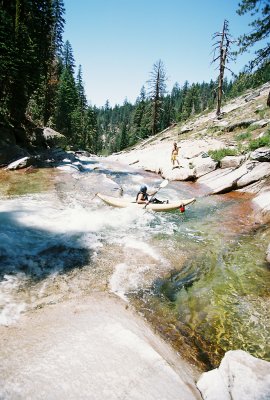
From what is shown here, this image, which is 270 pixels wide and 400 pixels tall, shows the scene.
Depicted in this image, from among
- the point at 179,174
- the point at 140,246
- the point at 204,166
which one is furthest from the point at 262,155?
the point at 140,246

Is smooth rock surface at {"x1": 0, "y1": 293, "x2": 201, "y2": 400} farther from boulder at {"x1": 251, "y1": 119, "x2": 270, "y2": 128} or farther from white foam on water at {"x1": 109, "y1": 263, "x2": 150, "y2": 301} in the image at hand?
boulder at {"x1": 251, "y1": 119, "x2": 270, "y2": 128}

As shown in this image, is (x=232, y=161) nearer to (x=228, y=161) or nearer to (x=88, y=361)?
(x=228, y=161)

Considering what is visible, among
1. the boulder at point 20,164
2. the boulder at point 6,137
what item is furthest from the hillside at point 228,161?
the boulder at point 6,137

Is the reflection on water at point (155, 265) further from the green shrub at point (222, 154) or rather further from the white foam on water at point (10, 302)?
the green shrub at point (222, 154)

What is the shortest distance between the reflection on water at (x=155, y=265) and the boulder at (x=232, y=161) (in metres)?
4.78

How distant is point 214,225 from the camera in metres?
11.3

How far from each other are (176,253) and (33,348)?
5212 millimetres

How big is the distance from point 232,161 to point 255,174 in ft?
9.07

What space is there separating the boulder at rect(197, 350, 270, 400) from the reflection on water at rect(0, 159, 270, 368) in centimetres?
76

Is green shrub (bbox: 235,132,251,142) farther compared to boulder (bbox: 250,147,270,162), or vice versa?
green shrub (bbox: 235,132,251,142)

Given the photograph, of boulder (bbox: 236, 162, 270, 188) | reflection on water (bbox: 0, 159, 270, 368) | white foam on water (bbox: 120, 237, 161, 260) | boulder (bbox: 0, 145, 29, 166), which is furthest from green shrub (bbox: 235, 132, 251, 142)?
white foam on water (bbox: 120, 237, 161, 260)

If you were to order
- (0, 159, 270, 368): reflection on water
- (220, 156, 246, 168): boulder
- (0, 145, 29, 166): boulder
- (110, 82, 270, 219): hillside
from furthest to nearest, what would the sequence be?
(0, 145, 29, 166): boulder
(220, 156, 246, 168): boulder
(110, 82, 270, 219): hillside
(0, 159, 270, 368): reflection on water

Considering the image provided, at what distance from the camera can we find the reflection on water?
535 cm

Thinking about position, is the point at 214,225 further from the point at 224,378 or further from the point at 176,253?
the point at 224,378
